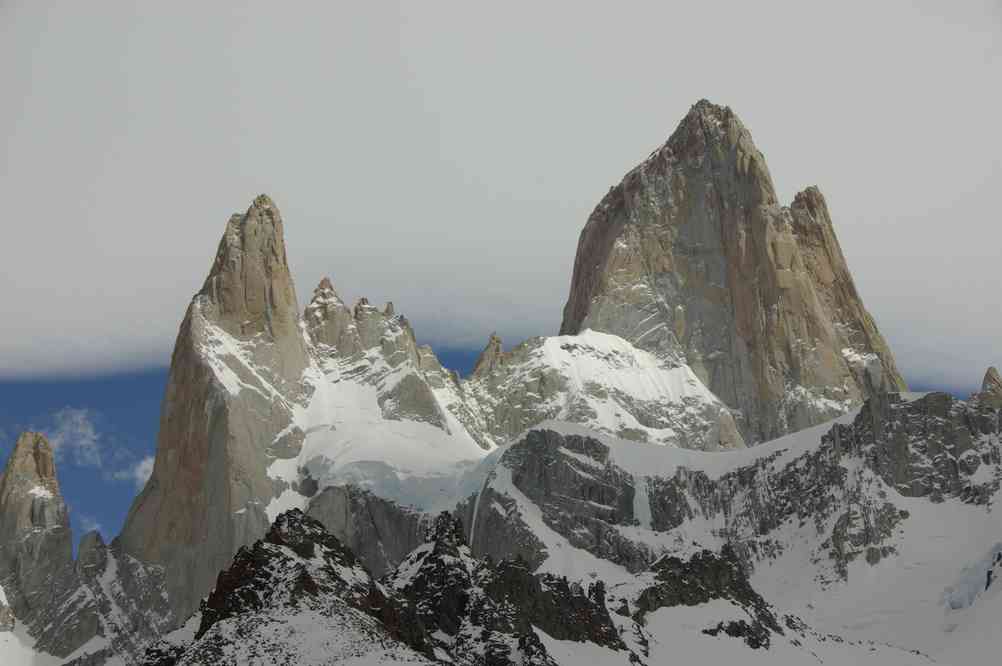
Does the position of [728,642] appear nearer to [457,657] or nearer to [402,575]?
[402,575]

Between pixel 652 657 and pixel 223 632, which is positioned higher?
pixel 223 632

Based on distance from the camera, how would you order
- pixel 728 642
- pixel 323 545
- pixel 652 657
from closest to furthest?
pixel 323 545 → pixel 652 657 → pixel 728 642

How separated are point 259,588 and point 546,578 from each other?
6412 cm

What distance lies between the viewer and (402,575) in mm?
156375

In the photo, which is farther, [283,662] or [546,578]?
[546,578]

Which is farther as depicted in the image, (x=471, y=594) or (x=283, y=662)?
(x=471, y=594)

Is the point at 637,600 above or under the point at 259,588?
under

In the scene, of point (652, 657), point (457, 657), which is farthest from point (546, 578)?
point (457, 657)

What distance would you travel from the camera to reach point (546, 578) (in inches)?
7136

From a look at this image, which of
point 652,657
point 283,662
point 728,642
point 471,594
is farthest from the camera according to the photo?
point 728,642

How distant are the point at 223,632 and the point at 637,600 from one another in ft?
291

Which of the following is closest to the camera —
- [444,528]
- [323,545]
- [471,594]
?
[323,545]

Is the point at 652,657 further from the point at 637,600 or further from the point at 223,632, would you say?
the point at 223,632

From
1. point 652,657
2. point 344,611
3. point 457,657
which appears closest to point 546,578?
point 652,657
